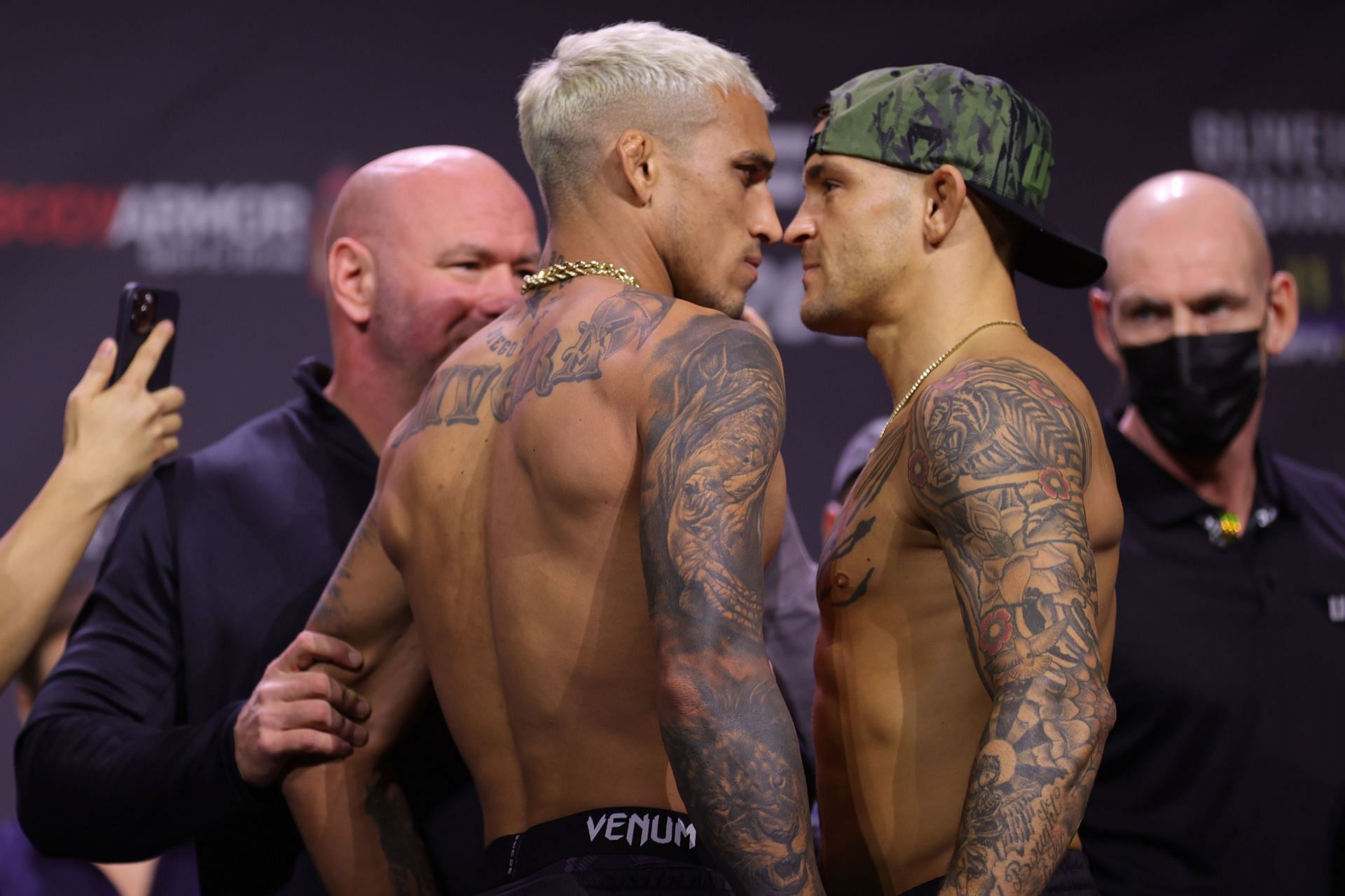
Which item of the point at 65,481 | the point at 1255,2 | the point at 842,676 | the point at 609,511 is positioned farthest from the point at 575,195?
the point at 1255,2

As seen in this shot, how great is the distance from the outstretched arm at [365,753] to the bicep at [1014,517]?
2.69 feet

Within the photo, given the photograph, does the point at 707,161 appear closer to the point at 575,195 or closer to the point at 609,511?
the point at 575,195

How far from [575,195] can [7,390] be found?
2.38m

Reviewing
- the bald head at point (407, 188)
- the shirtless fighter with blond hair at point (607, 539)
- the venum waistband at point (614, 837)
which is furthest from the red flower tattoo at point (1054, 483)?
the bald head at point (407, 188)

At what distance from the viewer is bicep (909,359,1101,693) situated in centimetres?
151

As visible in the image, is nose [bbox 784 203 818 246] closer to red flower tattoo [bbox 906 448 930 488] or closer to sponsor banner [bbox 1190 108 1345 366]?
red flower tattoo [bbox 906 448 930 488]

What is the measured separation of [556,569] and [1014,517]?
527 millimetres

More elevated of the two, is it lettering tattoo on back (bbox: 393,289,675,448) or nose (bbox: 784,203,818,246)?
nose (bbox: 784,203,818,246)

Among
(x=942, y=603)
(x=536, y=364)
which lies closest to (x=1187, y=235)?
(x=942, y=603)

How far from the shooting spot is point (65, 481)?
2.34 meters

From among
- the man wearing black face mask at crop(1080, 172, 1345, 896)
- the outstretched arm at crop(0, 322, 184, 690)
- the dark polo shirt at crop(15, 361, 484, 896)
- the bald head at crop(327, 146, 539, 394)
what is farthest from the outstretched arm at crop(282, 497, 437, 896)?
the man wearing black face mask at crop(1080, 172, 1345, 896)

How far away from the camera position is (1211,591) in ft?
9.27

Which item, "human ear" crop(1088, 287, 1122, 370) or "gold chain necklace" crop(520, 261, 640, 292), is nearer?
"gold chain necklace" crop(520, 261, 640, 292)

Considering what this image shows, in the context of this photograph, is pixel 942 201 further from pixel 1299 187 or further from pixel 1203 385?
pixel 1299 187
